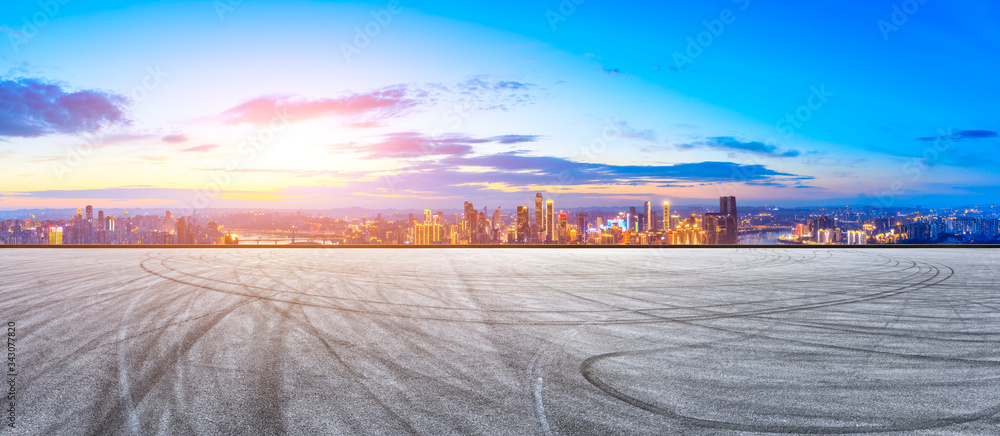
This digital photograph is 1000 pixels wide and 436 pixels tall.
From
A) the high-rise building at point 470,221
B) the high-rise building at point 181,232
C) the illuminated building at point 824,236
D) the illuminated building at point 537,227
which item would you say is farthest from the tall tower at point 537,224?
the high-rise building at point 181,232

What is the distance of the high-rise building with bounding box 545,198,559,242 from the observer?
34.1m

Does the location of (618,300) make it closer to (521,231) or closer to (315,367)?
(315,367)

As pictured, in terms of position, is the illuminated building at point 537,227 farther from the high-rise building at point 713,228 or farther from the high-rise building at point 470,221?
the high-rise building at point 713,228

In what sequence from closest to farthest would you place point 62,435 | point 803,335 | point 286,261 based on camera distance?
point 62,435 < point 803,335 < point 286,261

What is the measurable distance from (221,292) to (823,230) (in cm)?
3709

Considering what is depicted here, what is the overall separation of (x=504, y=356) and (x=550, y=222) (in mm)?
31057

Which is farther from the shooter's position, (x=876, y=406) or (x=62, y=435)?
(x=876, y=406)

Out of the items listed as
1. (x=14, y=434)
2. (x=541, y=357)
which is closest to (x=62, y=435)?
(x=14, y=434)

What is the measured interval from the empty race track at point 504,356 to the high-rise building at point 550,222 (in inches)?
780

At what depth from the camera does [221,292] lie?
12.3 metres

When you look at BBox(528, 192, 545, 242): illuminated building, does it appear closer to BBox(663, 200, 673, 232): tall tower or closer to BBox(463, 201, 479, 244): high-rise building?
BBox(463, 201, 479, 244): high-rise building

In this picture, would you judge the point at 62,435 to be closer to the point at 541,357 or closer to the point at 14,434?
the point at 14,434

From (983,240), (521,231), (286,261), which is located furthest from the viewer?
(521,231)

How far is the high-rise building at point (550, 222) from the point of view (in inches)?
1342
